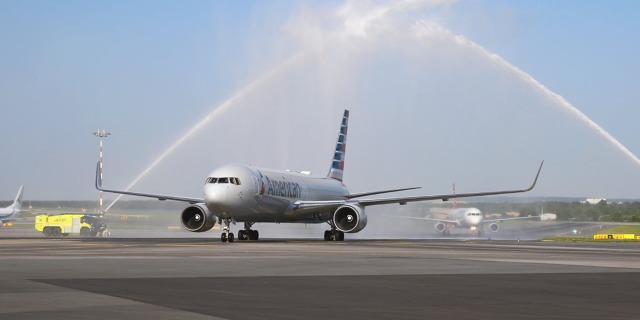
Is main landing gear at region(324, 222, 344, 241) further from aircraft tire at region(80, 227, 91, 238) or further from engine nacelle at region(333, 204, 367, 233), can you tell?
aircraft tire at region(80, 227, 91, 238)

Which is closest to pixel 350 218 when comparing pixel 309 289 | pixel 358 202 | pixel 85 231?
pixel 358 202

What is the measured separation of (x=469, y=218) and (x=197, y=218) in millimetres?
48920

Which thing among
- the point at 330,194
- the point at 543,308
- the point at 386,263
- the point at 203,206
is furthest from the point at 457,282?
the point at 330,194

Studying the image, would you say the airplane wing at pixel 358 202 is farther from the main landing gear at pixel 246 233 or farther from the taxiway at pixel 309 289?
the taxiway at pixel 309 289

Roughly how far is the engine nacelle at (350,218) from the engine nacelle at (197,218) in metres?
7.17

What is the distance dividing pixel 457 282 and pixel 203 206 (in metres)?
36.8

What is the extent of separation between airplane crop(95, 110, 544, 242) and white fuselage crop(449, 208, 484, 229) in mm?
37587

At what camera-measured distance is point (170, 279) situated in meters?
21.1

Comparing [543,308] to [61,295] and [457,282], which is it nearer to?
[457,282]

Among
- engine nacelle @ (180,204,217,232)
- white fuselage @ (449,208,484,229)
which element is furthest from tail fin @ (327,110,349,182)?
white fuselage @ (449,208,484,229)

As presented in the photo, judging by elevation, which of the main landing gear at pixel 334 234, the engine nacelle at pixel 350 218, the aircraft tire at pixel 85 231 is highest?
the aircraft tire at pixel 85 231

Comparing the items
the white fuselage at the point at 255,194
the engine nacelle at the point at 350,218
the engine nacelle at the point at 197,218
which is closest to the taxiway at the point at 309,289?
the white fuselage at the point at 255,194

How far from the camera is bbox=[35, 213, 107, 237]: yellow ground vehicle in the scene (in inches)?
3332

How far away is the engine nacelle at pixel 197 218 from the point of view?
2213 inches
